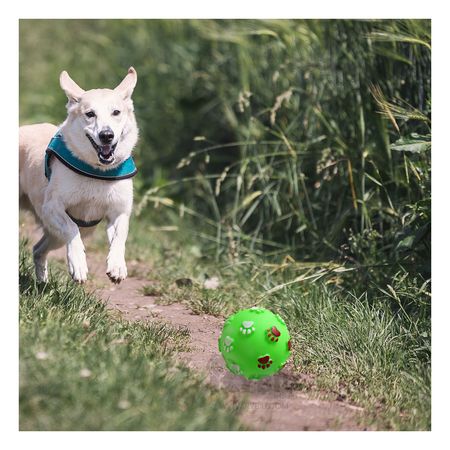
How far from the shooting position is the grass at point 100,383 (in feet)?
10.5

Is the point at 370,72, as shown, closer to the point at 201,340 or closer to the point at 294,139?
the point at 294,139

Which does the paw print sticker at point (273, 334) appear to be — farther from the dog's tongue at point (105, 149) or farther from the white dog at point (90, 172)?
the dog's tongue at point (105, 149)

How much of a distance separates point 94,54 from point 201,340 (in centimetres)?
595

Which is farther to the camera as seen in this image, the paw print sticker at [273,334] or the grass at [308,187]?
the grass at [308,187]

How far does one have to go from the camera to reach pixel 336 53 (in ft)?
20.2

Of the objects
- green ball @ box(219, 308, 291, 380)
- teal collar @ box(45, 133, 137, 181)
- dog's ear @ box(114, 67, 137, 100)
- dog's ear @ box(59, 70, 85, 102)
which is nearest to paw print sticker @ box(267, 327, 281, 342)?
green ball @ box(219, 308, 291, 380)

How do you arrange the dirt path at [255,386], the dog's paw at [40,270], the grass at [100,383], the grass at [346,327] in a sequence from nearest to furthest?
the grass at [100,383] → the dirt path at [255,386] → the grass at [346,327] → the dog's paw at [40,270]

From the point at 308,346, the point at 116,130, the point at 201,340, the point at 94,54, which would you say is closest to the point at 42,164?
the point at 116,130

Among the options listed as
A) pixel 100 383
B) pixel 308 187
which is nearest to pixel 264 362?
pixel 100 383

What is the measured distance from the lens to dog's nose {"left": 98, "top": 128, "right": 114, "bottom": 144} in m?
4.14

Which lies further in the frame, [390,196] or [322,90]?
[322,90]

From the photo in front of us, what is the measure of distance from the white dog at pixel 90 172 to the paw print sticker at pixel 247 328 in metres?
0.74

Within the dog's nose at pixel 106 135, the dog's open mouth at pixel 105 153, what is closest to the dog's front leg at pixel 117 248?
the dog's open mouth at pixel 105 153

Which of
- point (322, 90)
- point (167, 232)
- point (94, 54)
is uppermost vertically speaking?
point (94, 54)
